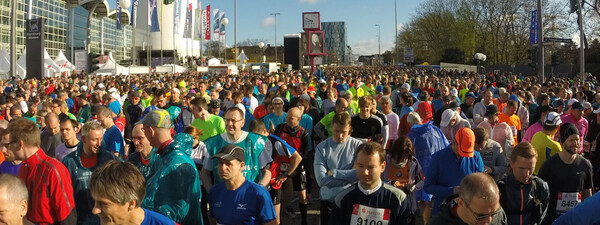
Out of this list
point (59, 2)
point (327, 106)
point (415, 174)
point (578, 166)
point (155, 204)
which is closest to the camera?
point (155, 204)

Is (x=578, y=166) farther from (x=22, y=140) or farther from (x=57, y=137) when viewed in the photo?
(x=57, y=137)

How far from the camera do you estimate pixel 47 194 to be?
12.4 feet

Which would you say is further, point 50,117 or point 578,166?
point 50,117

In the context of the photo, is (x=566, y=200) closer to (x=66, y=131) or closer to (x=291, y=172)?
(x=291, y=172)

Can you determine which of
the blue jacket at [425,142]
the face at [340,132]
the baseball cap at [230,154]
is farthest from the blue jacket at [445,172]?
the baseball cap at [230,154]

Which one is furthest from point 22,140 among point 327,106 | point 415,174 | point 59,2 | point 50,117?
point 59,2

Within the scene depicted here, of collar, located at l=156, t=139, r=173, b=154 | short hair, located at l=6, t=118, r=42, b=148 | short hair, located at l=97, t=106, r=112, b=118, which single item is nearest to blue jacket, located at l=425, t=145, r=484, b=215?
collar, located at l=156, t=139, r=173, b=154

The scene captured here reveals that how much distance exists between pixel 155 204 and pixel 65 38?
3286 inches

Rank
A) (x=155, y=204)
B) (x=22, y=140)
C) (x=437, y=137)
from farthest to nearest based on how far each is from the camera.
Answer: (x=437, y=137) < (x=22, y=140) < (x=155, y=204)

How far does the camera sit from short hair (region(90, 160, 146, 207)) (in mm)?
2756

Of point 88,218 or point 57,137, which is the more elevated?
point 57,137

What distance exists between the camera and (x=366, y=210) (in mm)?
3750

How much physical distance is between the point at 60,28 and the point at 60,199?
81.1 metres

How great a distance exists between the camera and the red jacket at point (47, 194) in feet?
12.4
